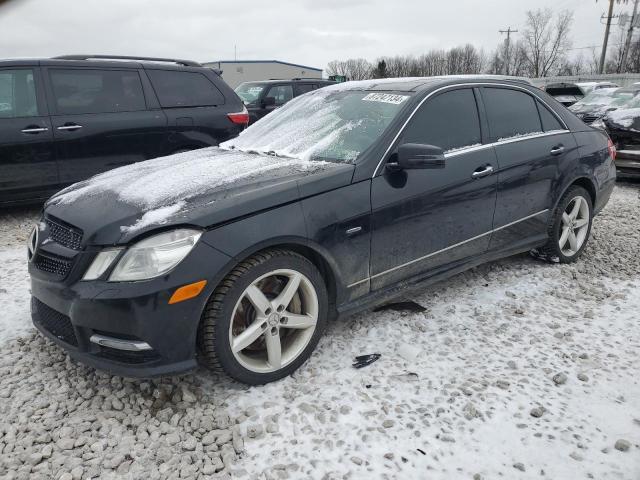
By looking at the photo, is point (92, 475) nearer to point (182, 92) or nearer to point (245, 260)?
point (245, 260)

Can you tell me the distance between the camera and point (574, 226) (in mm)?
4367

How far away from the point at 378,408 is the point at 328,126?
184 centimetres

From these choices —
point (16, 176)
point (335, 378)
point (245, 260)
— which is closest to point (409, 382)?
point (335, 378)

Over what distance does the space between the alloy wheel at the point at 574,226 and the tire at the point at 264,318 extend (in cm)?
256

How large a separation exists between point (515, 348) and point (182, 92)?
16.0ft

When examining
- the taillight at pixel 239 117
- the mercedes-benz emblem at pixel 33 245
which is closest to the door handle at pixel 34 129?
the taillight at pixel 239 117

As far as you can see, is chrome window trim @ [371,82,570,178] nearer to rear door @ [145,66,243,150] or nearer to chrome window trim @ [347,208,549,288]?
chrome window trim @ [347,208,549,288]

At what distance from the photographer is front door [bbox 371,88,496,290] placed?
3.01 m

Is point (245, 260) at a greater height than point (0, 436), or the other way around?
point (245, 260)

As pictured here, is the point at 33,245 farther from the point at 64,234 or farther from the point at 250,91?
the point at 250,91

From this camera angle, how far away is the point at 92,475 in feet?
6.88

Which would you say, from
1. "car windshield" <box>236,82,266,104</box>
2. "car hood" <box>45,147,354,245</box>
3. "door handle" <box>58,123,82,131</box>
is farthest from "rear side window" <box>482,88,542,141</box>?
"car windshield" <box>236,82,266,104</box>

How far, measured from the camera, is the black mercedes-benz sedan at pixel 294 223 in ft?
7.63

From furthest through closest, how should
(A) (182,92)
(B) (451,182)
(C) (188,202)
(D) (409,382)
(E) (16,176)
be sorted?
(A) (182,92) → (E) (16,176) → (B) (451,182) → (D) (409,382) → (C) (188,202)
